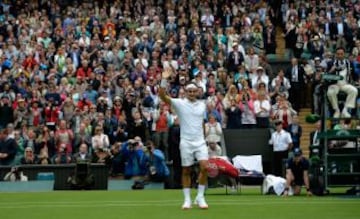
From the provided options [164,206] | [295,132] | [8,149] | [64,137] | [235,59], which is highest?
[235,59]

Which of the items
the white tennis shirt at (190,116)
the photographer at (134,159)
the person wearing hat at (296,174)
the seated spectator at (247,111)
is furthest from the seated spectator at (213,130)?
the white tennis shirt at (190,116)

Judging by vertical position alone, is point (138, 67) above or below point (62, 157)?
above

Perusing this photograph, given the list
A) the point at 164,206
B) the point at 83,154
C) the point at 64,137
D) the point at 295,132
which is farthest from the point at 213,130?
the point at 164,206

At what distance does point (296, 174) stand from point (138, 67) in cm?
1048

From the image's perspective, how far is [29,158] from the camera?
94.2 ft

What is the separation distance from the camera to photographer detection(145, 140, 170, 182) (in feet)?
90.1

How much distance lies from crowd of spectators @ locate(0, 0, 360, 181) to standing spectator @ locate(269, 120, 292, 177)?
1.00m

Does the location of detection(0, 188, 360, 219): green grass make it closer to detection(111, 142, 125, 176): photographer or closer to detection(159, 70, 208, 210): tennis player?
detection(159, 70, 208, 210): tennis player

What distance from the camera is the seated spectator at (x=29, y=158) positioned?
28.7 meters

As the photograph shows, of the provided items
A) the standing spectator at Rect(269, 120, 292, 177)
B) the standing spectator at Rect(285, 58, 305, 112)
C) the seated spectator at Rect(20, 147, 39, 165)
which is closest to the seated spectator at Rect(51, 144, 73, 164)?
the seated spectator at Rect(20, 147, 39, 165)

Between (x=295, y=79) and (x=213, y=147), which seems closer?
(x=213, y=147)

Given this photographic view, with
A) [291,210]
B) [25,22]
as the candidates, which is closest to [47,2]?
[25,22]

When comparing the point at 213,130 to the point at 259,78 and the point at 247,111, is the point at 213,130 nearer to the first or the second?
the point at 247,111

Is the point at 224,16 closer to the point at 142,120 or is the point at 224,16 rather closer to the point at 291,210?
the point at 142,120
